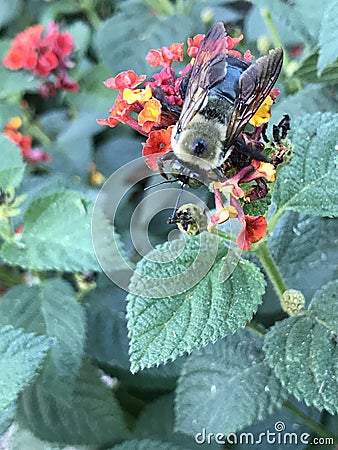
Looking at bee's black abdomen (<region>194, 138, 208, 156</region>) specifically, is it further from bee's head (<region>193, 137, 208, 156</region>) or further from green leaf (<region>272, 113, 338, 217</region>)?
green leaf (<region>272, 113, 338, 217</region>)

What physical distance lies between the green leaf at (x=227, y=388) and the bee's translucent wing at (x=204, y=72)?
0.33 meters

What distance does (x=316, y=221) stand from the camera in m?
0.86

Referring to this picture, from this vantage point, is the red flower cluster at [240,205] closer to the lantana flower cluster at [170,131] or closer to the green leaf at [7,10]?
the lantana flower cluster at [170,131]

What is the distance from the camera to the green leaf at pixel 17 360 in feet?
2.30

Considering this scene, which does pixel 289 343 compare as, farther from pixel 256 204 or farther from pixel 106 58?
pixel 106 58

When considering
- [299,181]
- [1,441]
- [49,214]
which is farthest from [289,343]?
[1,441]

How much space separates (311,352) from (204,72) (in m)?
0.33

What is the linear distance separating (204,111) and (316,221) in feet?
1.08

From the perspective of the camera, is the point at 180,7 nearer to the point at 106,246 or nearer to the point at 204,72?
the point at 106,246

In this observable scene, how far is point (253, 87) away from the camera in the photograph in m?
0.57

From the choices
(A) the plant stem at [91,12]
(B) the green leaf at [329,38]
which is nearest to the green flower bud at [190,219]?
(B) the green leaf at [329,38]

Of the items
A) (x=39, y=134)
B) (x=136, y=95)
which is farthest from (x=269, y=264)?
(x=39, y=134)

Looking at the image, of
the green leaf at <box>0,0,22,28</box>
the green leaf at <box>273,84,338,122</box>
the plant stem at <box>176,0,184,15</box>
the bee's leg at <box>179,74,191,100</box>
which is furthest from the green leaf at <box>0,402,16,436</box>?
the green leaf at <box>0,0,22,28</box>

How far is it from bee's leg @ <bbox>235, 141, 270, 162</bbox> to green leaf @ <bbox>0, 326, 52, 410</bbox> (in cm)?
33
